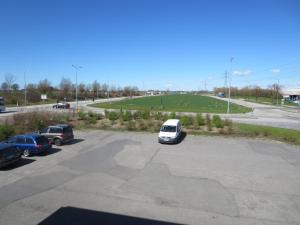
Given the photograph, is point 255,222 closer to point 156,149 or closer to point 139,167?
point 139,167

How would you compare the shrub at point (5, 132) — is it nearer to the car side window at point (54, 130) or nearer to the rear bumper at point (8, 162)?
the car side window at point (54, 130)

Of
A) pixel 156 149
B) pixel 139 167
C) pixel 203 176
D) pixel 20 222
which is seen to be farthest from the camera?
pixel 156 149

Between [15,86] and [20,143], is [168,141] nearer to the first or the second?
[20,143]

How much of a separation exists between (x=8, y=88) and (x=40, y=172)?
9705cm

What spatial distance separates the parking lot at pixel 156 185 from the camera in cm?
898

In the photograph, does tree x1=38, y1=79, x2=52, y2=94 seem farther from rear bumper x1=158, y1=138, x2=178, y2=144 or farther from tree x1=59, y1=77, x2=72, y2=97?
rear bumper x1=158, y1=138, x2=178, y2=144

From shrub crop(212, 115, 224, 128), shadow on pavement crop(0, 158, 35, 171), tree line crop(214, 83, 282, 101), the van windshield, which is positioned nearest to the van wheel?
shadow on pavement crop(0, 158, 35, 171)

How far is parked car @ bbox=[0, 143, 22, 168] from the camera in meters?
13.6

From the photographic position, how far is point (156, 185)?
38.8 ft

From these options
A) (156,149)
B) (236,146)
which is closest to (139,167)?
(156,149)

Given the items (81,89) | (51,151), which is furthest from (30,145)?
(81,89)

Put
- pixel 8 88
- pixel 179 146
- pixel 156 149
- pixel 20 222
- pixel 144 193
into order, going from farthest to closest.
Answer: pixel 8 88, pixel 179 146, pixel 156 149, pixel 144 193, pixel 20 222

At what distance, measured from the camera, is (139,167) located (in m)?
14.7

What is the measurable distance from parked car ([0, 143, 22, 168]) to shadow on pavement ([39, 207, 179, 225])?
6.47 metres
